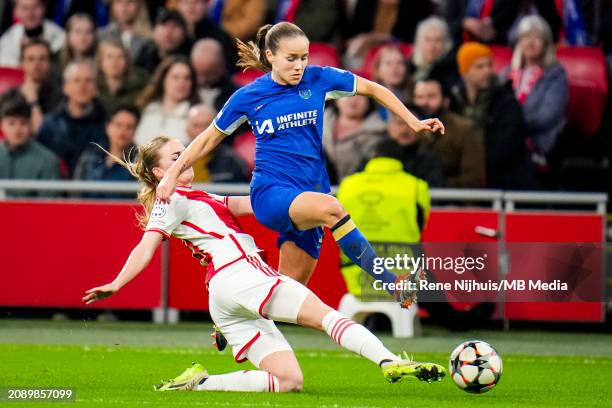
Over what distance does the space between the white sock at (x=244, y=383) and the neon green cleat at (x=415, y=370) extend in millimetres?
955

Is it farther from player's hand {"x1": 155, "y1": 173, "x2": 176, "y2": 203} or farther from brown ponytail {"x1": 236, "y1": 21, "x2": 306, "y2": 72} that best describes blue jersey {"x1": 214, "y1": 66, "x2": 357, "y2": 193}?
player's hand {"x1": 155, "y1": 173, "x2": 176, "y2": 203}

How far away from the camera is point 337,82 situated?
797cm

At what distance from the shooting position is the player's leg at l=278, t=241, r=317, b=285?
26.7 ft

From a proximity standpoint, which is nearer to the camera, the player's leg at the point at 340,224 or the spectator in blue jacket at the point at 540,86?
the player's leg at the point at 340,224

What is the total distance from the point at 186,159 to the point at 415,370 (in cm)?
189

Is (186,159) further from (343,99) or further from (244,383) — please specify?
(343,99)

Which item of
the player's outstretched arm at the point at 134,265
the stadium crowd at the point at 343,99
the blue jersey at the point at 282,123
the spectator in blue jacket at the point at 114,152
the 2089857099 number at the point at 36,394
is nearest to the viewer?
the player's outstretched arm at the point at 134,265

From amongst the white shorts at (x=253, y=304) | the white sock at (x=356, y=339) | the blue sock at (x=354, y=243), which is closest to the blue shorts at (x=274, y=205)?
the white shorts at (x=253, y=304)

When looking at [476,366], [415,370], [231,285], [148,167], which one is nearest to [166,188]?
[148,167]

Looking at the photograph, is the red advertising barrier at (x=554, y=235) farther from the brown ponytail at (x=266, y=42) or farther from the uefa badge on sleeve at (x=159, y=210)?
the uefa badge on sleeve at (x=159, y=210)

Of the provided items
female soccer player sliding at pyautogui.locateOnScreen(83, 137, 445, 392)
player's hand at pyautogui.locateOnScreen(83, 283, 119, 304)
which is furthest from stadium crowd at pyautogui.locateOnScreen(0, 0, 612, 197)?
player's hand at pyautogui.locateOnScreen(83, 283, 119, 304)

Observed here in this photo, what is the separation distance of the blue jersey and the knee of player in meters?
1.15

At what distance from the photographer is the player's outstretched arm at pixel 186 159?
7.34m

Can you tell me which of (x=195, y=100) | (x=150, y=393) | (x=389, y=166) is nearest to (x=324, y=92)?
(x=150, y=393)
